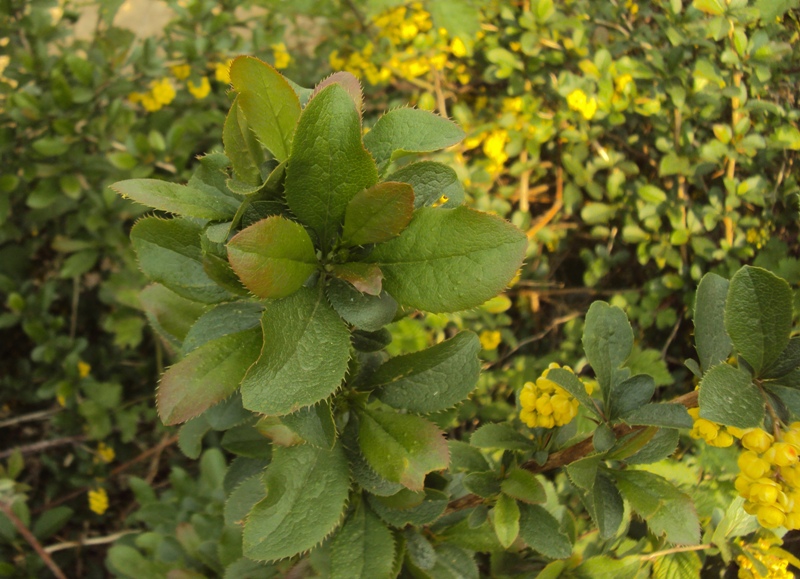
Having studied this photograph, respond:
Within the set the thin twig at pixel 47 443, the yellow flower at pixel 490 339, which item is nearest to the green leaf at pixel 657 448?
the yellow flower at pixel 490 339

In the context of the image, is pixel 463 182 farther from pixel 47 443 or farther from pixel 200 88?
pixel 47 443

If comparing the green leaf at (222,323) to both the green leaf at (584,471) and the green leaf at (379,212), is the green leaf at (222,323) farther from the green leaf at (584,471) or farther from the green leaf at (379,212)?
the green leaf at (584,471)

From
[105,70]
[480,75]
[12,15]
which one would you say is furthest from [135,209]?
[480,75]

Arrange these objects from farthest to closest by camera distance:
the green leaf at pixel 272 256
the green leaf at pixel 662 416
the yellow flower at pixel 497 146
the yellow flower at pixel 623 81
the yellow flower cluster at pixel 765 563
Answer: the yellow flower at pixel 497 146, the yellow flower at pixel 623 81, the yellow flower cluster at pixel 765 563, the green leaf at pixel 662 416, the green leaf at pixel 272 256

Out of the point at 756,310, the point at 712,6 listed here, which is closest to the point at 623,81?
the point at 712,6

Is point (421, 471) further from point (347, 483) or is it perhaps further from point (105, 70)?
point (105, 70)

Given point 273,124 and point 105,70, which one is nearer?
point 273,124

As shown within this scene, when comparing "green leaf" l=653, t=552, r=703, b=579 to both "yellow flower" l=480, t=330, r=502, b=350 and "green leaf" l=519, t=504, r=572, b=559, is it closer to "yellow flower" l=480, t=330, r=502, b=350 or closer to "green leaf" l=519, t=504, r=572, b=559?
"green leaf" l=519, t=504, r=572, b=559
